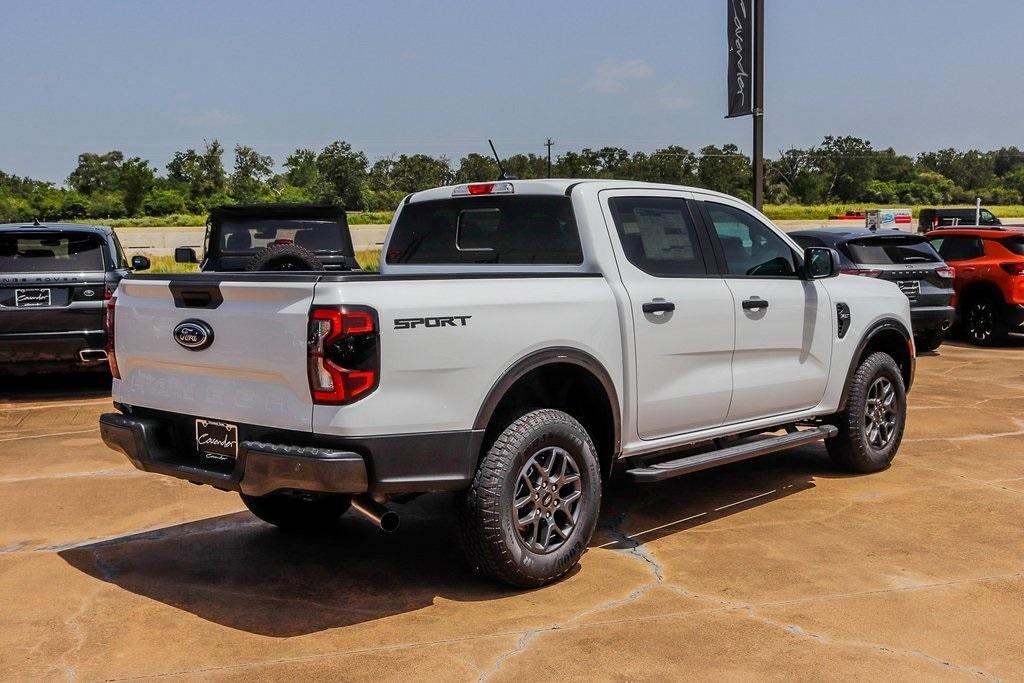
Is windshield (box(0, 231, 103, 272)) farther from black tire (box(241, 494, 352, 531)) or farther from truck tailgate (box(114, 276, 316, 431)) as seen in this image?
truck tailgate (box(114, 276, 316, 431))

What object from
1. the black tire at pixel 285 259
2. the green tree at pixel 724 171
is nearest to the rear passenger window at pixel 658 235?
the black tire at pixel 285 259

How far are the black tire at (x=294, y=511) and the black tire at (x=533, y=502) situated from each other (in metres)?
1.30

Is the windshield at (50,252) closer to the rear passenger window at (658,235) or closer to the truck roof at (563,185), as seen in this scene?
the truck roof at (563,185)

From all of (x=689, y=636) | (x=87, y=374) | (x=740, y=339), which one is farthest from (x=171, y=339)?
(x=87, y=374)

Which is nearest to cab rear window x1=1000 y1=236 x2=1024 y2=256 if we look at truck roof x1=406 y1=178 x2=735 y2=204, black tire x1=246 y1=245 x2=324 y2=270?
black tire x1=246 y1=245 x2=324 y2=270

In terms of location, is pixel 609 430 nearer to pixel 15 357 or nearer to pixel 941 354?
pixel 15 357

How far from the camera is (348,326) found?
4074 millimetres

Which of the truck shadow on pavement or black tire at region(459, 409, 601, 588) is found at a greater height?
black tire at region(459, 409, 601, 588)

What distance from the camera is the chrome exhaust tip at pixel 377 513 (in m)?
4.44

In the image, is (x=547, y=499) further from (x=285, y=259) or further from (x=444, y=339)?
(x=285, y=259)

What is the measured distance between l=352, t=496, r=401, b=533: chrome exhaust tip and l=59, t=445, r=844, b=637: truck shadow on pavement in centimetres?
35

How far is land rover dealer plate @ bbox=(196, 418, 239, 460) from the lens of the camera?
4.46 m

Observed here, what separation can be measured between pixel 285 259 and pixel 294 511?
5140 millimetres

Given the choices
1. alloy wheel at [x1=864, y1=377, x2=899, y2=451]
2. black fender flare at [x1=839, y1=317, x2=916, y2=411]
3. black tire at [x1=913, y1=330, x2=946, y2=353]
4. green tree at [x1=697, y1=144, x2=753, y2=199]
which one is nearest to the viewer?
black fender flare at [x1=839, y1=317, x2=916, y2=411]
